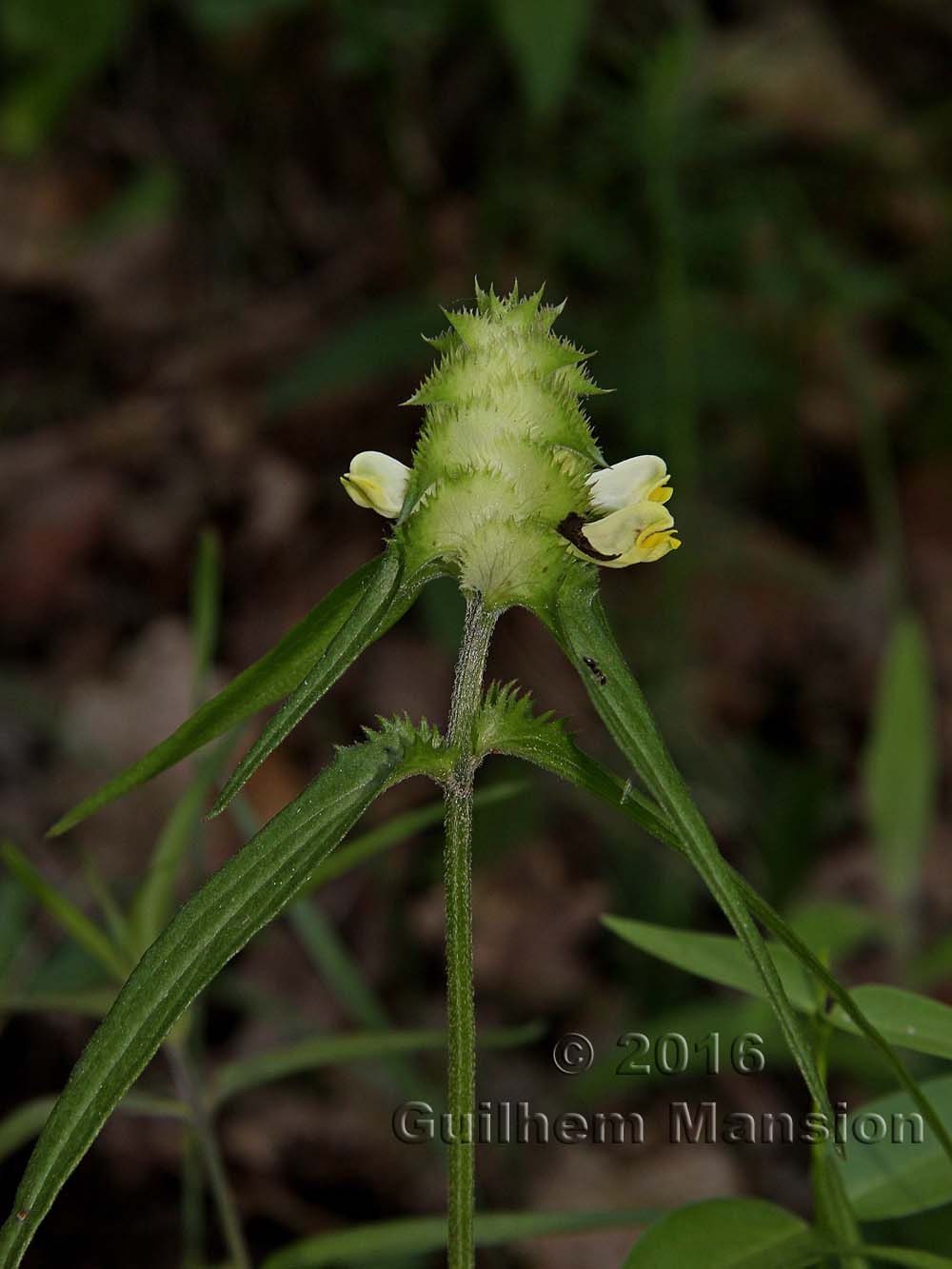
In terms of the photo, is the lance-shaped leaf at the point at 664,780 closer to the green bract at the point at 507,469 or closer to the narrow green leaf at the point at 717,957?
the green bract at the point at 507,469

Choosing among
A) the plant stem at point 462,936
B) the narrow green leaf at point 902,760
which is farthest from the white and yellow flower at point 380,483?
the narrow green leaf at point 902,760

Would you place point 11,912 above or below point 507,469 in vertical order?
above

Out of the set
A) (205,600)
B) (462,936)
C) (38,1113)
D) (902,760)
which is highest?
(902,760)

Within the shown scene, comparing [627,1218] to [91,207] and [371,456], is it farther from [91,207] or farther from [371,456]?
[91,207]

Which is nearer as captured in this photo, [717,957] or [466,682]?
[466,682]

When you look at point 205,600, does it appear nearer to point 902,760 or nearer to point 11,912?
point 11,912

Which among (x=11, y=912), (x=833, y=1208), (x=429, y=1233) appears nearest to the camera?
(x=833, y=1208)

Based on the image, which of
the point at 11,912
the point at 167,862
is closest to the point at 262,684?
the point at 167,862

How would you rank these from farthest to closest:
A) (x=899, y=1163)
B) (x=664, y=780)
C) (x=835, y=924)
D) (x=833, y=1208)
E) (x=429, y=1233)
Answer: (x=835, y=924), (x=429, y=1233), (x=899, y=1163), (x=833, y=1208), (x=664, y=780)
